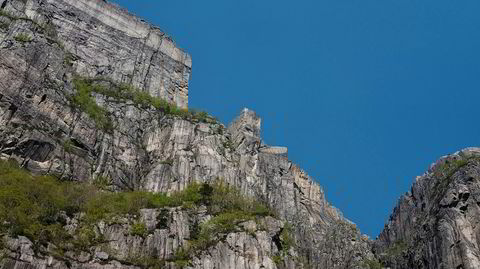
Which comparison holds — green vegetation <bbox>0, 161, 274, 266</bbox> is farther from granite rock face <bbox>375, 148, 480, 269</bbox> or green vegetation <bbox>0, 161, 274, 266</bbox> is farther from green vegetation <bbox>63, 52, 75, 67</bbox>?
green vegetation <bbox>63, 52, 75, 67</bbox>

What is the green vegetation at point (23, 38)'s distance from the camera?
66188 mm

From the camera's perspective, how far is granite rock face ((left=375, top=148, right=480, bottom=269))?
5641 cm

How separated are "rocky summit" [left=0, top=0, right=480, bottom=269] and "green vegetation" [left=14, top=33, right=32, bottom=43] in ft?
0.76

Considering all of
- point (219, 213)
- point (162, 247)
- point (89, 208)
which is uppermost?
point (219, 213)

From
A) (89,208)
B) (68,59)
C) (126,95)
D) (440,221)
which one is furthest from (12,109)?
(440,221)

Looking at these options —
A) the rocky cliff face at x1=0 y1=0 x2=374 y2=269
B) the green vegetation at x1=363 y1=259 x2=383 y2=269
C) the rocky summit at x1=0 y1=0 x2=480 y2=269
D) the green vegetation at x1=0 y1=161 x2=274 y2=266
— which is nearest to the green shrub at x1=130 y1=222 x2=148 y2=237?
the green vegetation at x1=0 y1=161 x2=274 y2=266

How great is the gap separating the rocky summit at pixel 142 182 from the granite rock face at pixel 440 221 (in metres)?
0.14

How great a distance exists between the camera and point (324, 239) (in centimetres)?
6825

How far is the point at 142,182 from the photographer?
63.3 meters

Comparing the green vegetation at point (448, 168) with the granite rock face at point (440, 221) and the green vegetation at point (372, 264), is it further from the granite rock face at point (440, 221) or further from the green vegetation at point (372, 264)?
the green vegetation at point (372, 264)

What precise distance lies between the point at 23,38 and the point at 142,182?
18471mm

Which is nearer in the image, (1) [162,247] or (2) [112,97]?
(1) [162,247]

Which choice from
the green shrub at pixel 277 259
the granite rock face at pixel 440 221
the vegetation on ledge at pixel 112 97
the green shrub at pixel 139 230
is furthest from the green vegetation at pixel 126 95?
the green shrub at pixel 277 259

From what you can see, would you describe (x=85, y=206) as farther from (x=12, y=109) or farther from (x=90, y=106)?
(x=90, y=106)
